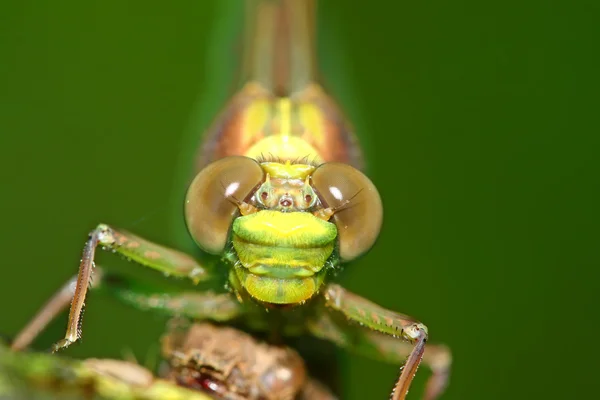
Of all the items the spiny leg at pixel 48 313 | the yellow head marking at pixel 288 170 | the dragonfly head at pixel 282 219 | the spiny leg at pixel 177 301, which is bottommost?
the spiny leg at pixel 48 313

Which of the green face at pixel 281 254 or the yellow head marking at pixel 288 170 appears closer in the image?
the green face at pixel 281 254

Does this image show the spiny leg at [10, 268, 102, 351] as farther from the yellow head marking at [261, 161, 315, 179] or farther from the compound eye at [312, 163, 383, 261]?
the compound eye at [312, 163, 383, 261]

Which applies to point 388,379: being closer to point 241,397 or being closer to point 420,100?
point 420,100

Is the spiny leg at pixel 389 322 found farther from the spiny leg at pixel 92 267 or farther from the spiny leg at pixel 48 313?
the spiny leg at pixel 48 313

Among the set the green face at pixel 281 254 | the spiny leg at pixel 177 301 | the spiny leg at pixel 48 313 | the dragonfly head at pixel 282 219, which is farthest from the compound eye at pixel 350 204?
the spiny leg at pixel 48 313

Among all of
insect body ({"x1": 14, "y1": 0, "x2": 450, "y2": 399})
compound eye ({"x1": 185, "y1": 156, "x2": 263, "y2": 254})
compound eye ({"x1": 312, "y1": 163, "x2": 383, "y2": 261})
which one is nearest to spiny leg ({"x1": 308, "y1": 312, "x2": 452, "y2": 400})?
insect body ({"x1": 14, "y1": 0, "x2": 450, "y2": 399})

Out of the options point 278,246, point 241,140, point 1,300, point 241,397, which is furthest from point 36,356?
point 1,300
